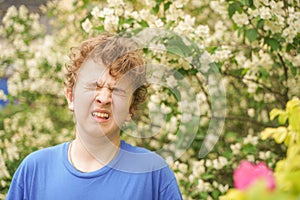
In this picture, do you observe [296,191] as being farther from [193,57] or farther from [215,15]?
[215,15]

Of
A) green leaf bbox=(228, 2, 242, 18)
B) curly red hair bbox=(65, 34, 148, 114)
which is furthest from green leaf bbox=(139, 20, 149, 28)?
curly red hair bbox=(65, 34, 148, 114)

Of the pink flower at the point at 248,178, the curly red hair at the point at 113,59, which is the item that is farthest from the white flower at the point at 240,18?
the pink flower at the point at 248,178

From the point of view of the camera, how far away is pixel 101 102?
1.94 meters

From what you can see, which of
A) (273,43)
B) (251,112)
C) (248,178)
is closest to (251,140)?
(251,112)

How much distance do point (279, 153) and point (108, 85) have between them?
2437 millimetres

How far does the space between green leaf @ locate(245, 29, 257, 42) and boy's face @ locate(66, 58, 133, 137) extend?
1573mm

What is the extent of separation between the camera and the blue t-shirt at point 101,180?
200 centimetres

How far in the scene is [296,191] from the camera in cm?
74

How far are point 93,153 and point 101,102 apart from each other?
0.72 feet

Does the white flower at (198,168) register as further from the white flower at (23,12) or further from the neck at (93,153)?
the neck at (93,153)

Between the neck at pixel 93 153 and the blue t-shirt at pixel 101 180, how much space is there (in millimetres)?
23

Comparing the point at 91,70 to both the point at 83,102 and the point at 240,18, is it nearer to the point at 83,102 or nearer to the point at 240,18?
the point at 83,102

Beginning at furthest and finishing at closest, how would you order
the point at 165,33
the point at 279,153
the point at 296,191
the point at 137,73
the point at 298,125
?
the point at 279,153 < the point at 165,33 < the point at 137,73 < the point at 298,125 < the point at 296,191

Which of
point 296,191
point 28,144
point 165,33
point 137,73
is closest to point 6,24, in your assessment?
point 28,144
